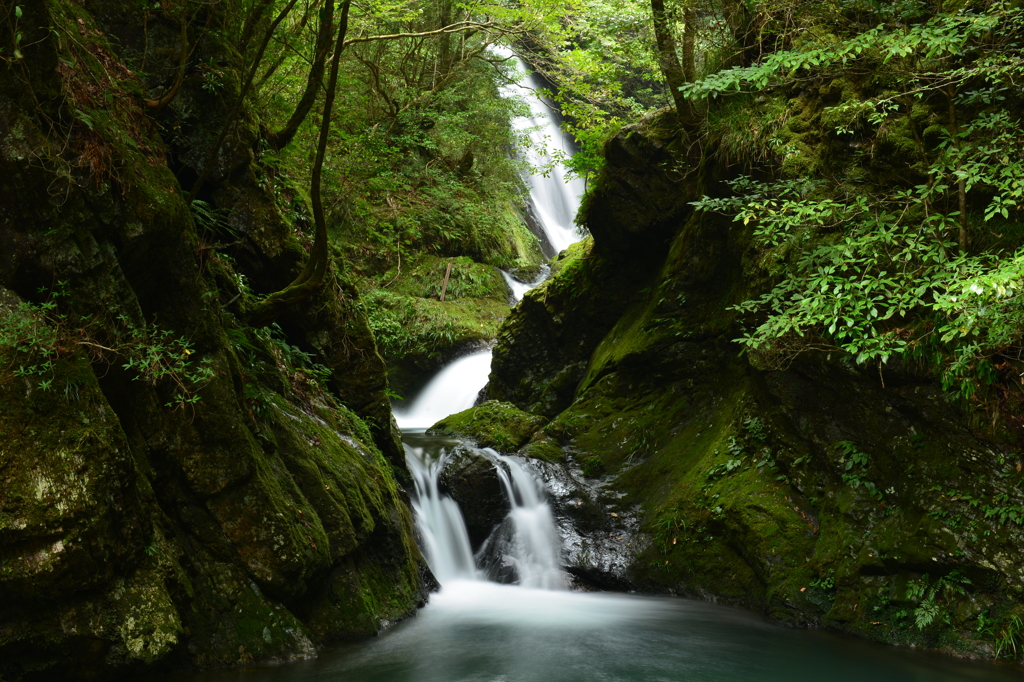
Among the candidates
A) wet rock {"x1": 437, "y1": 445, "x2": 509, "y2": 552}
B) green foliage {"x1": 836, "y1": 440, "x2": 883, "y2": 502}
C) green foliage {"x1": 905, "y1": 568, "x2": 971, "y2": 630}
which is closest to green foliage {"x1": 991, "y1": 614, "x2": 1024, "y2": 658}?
green foliage {"x1": 905, "y1": 568, "x2": 971, "y2": 630}

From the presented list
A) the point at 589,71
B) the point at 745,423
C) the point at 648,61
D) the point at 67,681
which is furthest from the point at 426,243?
the point at 67,681

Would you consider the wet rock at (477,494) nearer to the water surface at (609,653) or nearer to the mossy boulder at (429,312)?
the water surface at (609,653)

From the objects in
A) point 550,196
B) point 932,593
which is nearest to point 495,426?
point 932,593

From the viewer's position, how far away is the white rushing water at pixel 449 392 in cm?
1392

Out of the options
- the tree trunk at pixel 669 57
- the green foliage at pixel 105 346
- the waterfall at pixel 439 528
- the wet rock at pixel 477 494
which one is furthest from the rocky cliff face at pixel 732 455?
the green foliage at pixel 105 346

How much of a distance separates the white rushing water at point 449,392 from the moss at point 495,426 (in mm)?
2840

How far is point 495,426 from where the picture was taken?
33.7ft

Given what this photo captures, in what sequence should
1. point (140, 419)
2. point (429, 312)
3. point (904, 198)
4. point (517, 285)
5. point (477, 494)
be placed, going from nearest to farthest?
1. point (140, 419)
2. point (904, 198)
3. point (477, 494)
4. point (429, 312)
5. point (517, 285)

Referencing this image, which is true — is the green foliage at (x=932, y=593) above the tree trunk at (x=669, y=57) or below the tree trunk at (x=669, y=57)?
below

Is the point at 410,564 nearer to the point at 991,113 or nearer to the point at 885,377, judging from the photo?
the point at 885,377

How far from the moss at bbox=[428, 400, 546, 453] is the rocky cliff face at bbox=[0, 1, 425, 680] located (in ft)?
12.1

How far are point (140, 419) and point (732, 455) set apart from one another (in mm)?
6070

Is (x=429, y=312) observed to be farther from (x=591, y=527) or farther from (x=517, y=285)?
(x=591, y=527)

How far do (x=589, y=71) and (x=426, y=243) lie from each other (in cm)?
735
